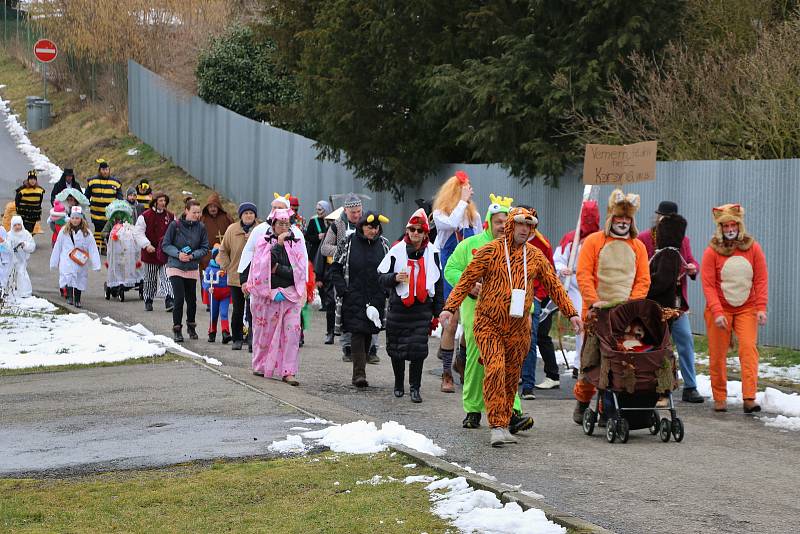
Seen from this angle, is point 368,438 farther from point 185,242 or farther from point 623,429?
point 185,242

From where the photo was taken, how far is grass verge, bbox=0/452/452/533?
7.99 m

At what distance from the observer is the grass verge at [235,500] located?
7988 millimetres

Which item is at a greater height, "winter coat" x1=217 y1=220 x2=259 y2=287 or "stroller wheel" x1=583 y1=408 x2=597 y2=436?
"winter coat" x1=217 y1=220 x2=259 y2=287

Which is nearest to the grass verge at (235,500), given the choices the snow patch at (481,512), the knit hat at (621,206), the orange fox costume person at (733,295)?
the snow patch at (481,512)

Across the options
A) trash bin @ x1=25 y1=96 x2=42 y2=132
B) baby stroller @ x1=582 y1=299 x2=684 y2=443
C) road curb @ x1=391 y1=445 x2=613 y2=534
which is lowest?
road curb @ x1=391 y1=445 x2=613 y2=534

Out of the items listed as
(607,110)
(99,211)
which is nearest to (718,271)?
(607,110)

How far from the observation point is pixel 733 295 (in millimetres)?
12664

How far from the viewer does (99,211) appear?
2889 cm

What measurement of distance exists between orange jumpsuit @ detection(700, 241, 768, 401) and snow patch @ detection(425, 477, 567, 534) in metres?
4.91

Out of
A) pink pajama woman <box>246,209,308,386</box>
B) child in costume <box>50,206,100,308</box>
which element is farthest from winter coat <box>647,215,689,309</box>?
child in costume <box>50,206,100,308</box>

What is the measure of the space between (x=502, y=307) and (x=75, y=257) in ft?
42.1

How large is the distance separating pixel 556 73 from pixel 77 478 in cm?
1369

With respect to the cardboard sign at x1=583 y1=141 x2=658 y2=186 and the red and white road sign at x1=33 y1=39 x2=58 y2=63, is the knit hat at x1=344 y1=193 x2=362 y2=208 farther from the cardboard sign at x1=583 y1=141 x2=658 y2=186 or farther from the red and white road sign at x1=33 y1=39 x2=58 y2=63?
the red and white road sign at x1=33 y1=39 x2=58 y2=63

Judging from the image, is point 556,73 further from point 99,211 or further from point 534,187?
point 99,211
